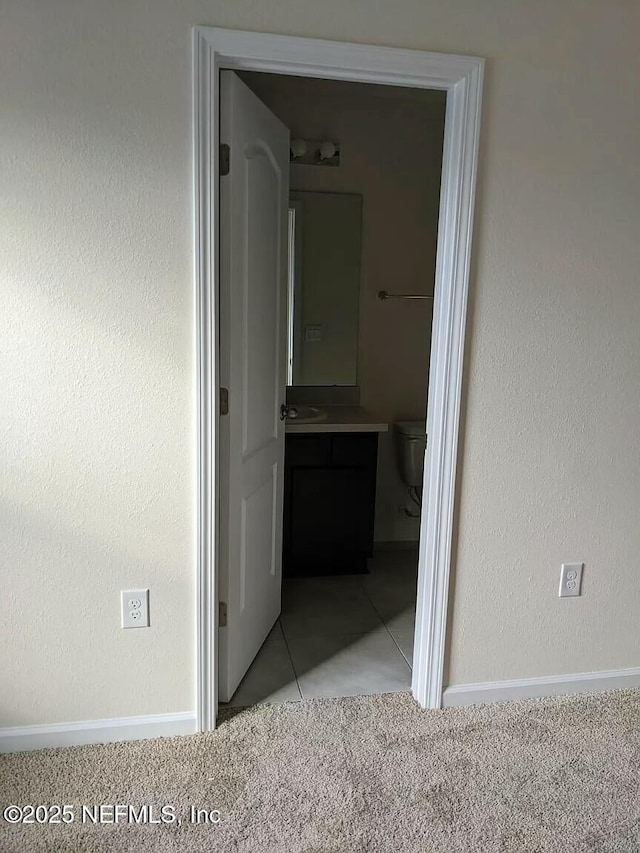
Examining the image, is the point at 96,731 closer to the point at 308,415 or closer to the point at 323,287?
the point at 308,415

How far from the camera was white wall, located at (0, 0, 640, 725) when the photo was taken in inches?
75.9

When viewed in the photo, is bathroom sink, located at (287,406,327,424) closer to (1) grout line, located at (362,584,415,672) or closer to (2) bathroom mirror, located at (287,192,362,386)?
(2) bathroom mirror, located at (287,192,362,386)

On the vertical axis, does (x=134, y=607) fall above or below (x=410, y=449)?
below

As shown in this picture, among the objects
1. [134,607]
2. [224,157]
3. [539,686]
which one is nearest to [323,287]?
[224,157]

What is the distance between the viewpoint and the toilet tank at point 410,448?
367 cm

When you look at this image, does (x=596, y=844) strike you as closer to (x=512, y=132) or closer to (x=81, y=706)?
(x=81, y=706)

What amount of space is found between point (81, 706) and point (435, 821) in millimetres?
1114

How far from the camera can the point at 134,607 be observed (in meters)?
2.19

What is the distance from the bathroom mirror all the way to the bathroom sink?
21 cm

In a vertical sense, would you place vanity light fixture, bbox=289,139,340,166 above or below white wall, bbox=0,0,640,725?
above

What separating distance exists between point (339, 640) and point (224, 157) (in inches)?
75.7

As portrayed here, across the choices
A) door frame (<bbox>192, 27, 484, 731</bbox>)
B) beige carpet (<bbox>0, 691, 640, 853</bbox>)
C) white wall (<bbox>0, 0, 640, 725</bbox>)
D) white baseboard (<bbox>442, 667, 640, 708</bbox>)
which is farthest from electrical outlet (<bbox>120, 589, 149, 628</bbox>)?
white baseboard (<bbox>442, 667, 640, 708</bbox>)

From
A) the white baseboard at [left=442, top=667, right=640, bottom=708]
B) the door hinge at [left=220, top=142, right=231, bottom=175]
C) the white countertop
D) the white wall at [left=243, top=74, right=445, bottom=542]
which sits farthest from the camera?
A: the white wall at [left=243, top=74, right=445, bottom=542]

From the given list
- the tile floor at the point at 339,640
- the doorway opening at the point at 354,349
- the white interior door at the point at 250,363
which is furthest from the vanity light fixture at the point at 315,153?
the tile floor at the point at 339,640
